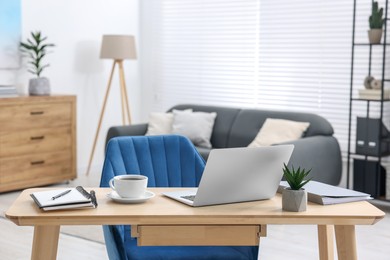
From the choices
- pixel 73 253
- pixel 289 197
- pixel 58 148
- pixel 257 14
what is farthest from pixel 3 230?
pixel 257 14

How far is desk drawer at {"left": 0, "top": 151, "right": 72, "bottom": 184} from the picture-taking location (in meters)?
5.50

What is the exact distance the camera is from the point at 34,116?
5664 millimetres

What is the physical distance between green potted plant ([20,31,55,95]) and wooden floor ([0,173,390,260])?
1466 millimetres

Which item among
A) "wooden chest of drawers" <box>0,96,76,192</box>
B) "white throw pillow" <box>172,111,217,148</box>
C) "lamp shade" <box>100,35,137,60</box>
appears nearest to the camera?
"wooden chest of drawers" <box>0,96,76,192</box>

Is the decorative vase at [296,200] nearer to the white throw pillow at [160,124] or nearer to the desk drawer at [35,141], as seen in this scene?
the desk drawer at [35,141]

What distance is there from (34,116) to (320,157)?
2.47 metres

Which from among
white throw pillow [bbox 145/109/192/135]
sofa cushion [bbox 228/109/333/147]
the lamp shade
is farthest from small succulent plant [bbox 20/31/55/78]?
sofa cushion [bbox 228/109/333/147]

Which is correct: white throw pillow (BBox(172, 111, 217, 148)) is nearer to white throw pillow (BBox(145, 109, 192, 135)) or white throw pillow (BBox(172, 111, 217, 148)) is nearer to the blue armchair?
white throw pillow (BBox(145, 109, 192, 135))

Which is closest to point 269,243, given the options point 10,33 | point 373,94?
point 373,94

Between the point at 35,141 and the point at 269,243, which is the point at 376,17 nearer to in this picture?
the point at 269,243

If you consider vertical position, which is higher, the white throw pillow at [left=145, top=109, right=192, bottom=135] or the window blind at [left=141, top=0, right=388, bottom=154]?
the window blind at [left=141, top=0, right=388, bottom=154]

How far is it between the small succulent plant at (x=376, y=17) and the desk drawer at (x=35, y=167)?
294 centimetres

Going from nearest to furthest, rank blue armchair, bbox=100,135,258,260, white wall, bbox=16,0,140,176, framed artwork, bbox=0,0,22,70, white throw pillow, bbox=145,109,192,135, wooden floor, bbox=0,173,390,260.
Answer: blue armchair, bbox=100,135,258,260
wooden floor, bbox=0,173,390,260
framed artwork, bbox=0,0,22,70
white throw pillow, bbox=145,109,192,135
white wall, bbox=16,0,140,176

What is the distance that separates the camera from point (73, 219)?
2.06 metres
